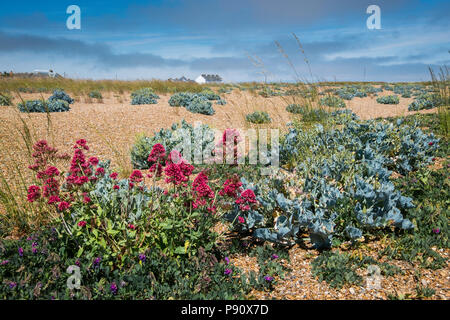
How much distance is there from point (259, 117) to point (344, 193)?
21.3 feet

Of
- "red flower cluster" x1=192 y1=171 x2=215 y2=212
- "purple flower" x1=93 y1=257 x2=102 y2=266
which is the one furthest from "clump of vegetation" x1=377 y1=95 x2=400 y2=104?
"purple flower" x1=93 y1=257 x2=102 y2=266

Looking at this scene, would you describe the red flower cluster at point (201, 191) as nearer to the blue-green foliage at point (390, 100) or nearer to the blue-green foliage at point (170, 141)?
the blue-green foliage at point (170, 141)

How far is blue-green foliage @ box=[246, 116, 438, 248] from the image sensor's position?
119 inches

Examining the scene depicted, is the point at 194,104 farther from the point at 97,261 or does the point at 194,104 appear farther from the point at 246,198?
the point at 97,261

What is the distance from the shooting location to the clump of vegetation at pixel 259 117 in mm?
9398

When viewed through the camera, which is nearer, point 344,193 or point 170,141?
point 344,193

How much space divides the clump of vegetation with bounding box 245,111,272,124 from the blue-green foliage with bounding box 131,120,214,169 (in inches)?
130

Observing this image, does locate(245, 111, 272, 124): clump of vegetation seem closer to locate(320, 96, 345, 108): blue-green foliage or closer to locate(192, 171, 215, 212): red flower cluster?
locate(320, 96, 345, 108): blue-green foliage

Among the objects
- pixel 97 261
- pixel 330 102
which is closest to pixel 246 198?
pixel 97 261

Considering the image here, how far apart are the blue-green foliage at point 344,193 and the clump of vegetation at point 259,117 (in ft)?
14.0

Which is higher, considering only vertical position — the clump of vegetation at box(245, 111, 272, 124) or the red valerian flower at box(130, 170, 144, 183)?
the clump of vegetation at box(245, 111, 272, 124)

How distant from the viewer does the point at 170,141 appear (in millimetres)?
5887

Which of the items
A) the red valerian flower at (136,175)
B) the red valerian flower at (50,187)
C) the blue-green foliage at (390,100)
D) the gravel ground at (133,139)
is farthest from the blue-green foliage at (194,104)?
the blue-green foliage at (390,100)
